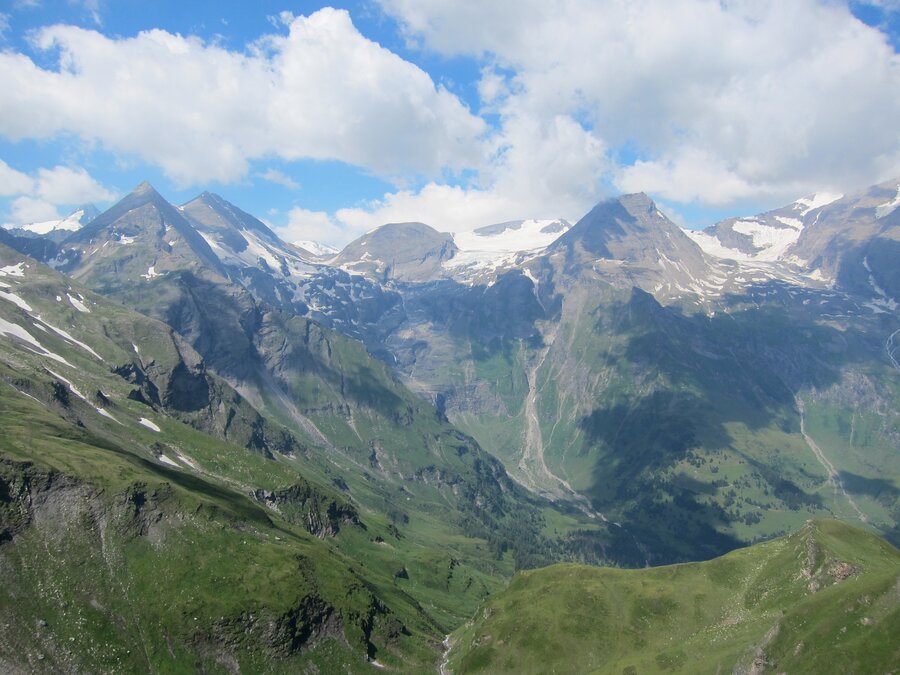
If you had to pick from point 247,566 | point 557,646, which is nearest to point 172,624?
point 247,566

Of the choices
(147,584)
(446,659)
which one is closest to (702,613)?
(446,659)

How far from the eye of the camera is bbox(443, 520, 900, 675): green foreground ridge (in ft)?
345

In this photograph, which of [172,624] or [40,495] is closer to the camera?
[172,624]

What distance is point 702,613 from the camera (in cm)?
14550

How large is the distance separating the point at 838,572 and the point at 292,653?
120 m

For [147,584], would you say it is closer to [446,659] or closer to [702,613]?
[446,659]

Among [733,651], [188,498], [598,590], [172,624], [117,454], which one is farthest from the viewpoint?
[117,454]

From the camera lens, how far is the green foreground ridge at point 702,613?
105 metres

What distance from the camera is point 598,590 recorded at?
534 ft

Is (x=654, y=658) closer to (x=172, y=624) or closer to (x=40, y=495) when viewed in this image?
(x=172, y=624)

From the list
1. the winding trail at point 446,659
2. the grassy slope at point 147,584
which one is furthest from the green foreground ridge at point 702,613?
the grassy slope at point 147,584

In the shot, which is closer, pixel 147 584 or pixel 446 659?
pixel 147 584

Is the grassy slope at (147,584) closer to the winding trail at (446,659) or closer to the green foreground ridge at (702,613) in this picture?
the winding trail at (446,659)

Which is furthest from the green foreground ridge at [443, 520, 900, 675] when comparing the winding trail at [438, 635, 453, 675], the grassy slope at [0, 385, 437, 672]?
the grassy slope at [0, 385, 437, 672]
